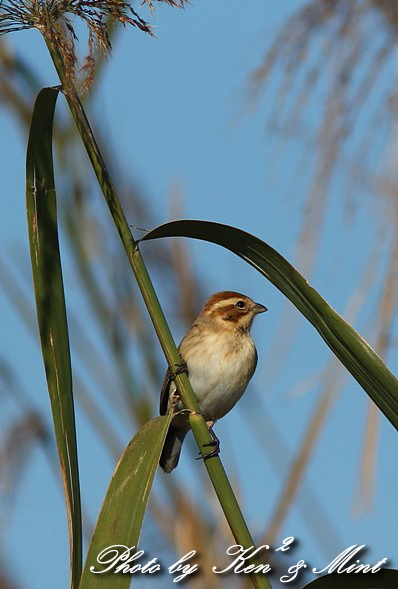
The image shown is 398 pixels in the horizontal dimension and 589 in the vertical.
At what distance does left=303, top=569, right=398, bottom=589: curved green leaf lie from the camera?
1.63 meters

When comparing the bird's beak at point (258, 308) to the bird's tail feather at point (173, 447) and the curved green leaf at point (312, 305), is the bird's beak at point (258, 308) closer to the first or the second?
the bird's tail feather at point (173, 447)

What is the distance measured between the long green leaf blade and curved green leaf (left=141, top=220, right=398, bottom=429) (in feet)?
0.63

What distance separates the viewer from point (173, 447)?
3.75 meters

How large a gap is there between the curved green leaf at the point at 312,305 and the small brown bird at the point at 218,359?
184 cm

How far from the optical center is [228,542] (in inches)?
120

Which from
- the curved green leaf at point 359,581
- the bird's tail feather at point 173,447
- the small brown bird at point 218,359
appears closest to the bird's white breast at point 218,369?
the small brown bird at point 218,359

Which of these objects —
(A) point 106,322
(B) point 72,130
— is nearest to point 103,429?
(A) point 106,322

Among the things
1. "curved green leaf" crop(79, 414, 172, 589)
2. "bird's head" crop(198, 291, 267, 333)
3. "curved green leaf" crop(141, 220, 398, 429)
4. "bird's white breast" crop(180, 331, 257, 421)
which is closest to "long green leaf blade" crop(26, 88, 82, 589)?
"curved green leaf" crop(79, 414, 172, 589)

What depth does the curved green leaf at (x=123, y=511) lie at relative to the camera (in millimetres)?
1551

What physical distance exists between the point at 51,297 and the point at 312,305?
48cm

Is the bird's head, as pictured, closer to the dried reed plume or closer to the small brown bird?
the small brown bird

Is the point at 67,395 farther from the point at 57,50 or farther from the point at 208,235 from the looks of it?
the point at 57,50

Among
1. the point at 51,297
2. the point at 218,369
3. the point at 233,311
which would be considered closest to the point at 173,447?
Answer: the point at 218,369

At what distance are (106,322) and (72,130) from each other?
571 millimetres
